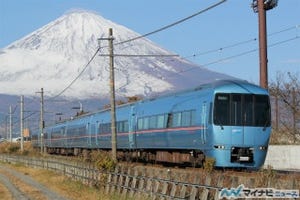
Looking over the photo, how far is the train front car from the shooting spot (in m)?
23.8

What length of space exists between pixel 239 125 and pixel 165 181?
7.26 m

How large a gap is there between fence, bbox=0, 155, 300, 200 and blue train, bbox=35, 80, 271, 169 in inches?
124

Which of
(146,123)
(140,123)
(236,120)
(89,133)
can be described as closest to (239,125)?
(236,120)

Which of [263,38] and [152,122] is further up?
[263,38]

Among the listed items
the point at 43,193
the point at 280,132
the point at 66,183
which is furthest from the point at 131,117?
the point at 280,132

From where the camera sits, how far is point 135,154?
35750mm

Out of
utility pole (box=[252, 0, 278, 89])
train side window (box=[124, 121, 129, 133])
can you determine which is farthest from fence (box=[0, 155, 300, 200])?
utility pole (box=[252, 0, 278, 89])

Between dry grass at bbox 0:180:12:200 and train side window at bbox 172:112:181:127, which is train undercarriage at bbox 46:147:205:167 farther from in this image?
dry grass at bbox 0:180:12:200

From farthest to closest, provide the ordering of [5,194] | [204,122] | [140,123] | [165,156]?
→ 1. [140,123]
2. [165,156]
3. [5,194]
4. [204,122]

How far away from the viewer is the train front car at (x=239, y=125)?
77.9 feet

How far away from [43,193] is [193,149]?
6.93 meters

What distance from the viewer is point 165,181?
1767 centimetres

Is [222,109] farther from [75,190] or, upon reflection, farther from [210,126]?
[75,190]

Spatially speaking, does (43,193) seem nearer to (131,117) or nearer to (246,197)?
(131,117)
